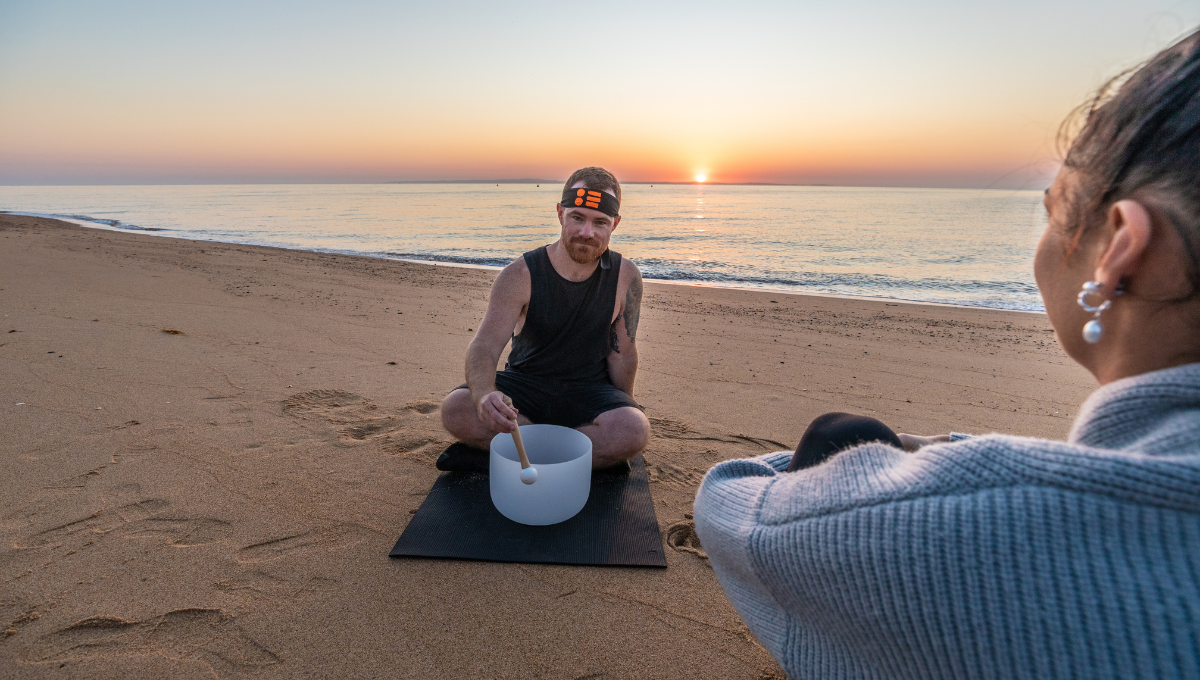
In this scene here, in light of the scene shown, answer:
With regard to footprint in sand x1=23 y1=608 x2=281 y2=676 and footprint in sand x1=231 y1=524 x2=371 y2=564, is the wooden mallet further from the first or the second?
footprint in sand x1=23 y1=608 x2=281 y2=676

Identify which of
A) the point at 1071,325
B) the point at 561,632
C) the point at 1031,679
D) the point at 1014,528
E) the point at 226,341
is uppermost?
the point at 1071,325

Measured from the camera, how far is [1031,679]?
81cm

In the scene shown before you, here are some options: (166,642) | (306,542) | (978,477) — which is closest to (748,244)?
(306,542)

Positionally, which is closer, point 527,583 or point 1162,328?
point 1162,328

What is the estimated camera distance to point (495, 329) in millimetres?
3033

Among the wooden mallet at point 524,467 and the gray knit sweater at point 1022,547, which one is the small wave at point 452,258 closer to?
the wooden mallet at point 524,467

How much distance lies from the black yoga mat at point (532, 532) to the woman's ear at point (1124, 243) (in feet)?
5.84

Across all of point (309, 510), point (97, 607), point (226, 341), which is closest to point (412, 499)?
point (309, 510)

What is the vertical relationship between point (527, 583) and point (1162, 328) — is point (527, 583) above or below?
below

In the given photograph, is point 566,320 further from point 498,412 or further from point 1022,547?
point 1022,547

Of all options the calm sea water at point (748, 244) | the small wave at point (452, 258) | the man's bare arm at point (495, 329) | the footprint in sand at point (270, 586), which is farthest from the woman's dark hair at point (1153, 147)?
the small wave at point (452, 258)

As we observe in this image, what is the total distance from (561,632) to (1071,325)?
164cm

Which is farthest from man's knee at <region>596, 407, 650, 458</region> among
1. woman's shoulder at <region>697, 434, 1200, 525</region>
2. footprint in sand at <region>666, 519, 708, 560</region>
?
woman's shoulder at <region>697, 434, 1200, 525</region>

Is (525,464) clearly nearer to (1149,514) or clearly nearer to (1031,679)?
(1031,679)
